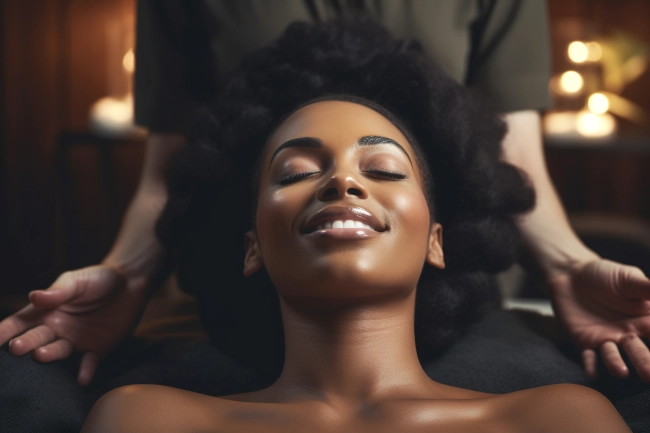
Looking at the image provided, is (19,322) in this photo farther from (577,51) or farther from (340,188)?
(577,51)

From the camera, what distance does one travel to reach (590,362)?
50.0 inches

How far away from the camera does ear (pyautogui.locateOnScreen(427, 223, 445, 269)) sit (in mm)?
1267

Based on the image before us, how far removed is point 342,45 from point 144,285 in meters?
0.65

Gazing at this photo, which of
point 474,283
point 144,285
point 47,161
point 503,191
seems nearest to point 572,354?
point 474,283

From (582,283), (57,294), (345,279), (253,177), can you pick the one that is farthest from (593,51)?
(57,294)

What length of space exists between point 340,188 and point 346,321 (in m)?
0.21

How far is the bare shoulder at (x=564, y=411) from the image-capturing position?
948mm

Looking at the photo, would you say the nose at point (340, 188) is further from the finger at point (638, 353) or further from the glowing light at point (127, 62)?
the glowing light at point (127, 62)

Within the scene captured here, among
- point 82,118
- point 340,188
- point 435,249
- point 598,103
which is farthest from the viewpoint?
point 598,103

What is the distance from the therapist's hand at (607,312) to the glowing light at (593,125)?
2.06m

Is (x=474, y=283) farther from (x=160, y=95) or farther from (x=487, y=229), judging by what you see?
(x=160, y=95)

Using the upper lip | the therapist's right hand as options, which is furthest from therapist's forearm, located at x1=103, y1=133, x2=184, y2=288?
the upper lip

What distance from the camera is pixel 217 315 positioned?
137cm

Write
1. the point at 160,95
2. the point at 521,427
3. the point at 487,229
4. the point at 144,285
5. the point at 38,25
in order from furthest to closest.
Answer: the point at 38,25 < the point at 160,95 < the point at 144,285 < the point at 487,229 < the point at 521,427
